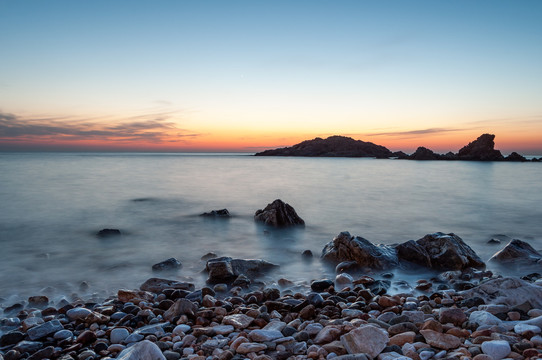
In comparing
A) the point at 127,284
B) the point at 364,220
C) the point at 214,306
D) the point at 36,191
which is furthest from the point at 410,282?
the point at 36,191

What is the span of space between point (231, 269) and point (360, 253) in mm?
2313

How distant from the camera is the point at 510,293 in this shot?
4.09 meters

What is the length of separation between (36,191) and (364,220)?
56.4 ft

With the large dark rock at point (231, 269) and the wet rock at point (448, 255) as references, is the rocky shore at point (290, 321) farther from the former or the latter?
the wet rock at point (448, 255)

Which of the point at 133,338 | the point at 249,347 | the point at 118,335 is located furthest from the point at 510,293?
the point at 118,335

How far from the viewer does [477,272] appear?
5.93 metres

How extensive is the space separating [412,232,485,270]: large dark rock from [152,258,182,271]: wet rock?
462 centimetres

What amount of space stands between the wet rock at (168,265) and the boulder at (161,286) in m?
1.07

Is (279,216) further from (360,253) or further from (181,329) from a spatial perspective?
(181,329)

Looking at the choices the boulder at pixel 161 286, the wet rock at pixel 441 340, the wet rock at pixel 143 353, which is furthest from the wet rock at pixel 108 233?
the wet rock at pixel 441 340

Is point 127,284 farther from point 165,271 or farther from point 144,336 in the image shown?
point 144,336

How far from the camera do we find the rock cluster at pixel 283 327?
123 inches

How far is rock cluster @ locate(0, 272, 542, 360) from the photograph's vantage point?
312 centimetres

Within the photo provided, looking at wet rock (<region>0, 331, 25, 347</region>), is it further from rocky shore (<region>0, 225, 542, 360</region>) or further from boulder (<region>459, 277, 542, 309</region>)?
boulder (<region>459, 277, 542, 309</region>)
